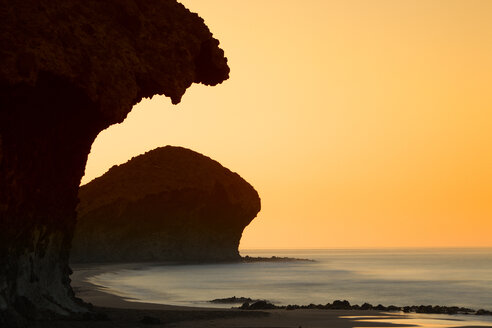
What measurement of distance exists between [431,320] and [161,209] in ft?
294

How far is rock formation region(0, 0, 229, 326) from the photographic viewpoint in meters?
17.8

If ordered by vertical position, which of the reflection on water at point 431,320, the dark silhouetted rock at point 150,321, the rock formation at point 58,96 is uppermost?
the rock formation at point 58,96

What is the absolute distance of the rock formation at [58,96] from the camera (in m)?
17.8

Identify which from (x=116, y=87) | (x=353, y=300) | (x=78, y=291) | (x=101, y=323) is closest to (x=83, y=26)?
(x=116, y=87)

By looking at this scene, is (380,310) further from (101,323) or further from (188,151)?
(188,151)

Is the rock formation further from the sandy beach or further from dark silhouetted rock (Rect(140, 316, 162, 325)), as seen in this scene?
dark silhouetted rock (Rect(140, 316, 162, 325))

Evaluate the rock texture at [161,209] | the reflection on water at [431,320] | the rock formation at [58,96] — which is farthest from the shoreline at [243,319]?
the rock texture at [161,209]

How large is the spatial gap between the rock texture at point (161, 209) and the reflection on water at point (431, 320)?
274 ft

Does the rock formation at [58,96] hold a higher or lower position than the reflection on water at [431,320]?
higher

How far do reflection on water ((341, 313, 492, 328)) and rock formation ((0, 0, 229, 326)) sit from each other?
9752mm

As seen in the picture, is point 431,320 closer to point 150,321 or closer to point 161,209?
point 150,321

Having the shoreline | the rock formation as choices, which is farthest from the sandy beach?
the rock formation

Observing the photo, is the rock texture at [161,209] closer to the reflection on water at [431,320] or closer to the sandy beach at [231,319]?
the sandy beach at [231,319]

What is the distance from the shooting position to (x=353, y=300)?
45625 millimetres
